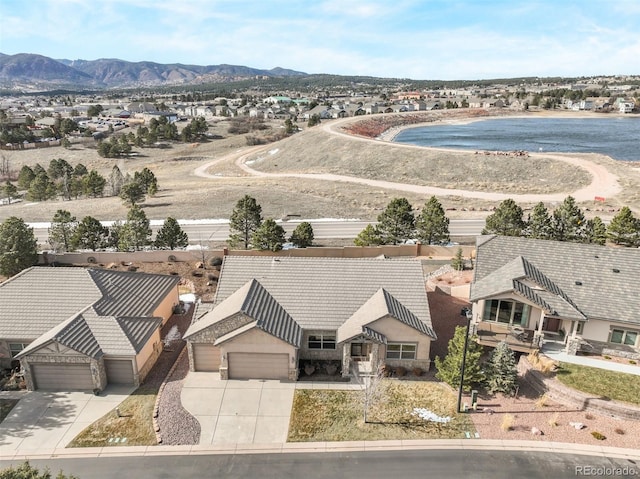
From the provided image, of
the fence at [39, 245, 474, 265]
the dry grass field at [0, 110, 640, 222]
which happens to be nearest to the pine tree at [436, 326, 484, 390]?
the fence at [39, 245, 474, 265]

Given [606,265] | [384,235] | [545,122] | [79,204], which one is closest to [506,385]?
[606,265]

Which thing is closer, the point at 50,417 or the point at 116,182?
the point at 50,417

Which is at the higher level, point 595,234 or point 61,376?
point 595,234

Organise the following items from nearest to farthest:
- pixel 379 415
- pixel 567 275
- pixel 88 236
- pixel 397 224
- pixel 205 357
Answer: pixel 379 415
pixel 205 357
pixel 567 275
pixel 88 236
pixel 397 224

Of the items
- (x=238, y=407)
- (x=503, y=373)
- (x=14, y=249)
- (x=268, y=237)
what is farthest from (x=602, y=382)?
(x=14, y=249)

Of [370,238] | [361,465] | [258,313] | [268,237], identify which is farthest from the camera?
[370,238]

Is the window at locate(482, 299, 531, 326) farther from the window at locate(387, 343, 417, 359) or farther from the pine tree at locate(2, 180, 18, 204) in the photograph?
the pine tree at locate(2, 180, 18, 204)

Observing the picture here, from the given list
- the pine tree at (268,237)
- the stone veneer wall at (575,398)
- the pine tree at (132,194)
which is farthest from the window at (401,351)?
the pine tree at (132,194)

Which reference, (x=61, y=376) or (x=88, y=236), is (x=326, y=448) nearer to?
(x=61, y=376)
